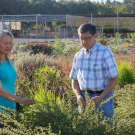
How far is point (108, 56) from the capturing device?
8.10 feet

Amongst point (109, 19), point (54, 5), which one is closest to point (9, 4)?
point (54, 5)

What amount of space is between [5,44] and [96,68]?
98 cm

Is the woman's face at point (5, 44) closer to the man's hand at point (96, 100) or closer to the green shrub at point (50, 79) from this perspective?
the man's hand at point (96, 100)

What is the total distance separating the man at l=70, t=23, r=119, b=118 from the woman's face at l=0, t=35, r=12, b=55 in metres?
0.76

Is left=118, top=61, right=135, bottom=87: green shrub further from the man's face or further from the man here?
the man's face

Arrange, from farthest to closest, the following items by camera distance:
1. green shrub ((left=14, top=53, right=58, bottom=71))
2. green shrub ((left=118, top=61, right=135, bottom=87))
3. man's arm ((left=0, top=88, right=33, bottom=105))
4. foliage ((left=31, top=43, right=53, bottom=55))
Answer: foliage ((left=31, top=43, right=53, bottom=55)), green shrub ((left=14, top=53, right=58, bottom=71)), green shrub ((left=118, top=61, right=135, bottom=87)), man's arm ((left=0, top=88, right=33, bottom=105))

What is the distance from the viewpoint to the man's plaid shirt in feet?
8.11

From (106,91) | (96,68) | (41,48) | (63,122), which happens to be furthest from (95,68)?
(41,48)

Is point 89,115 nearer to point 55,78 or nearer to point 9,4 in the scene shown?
point 55,78

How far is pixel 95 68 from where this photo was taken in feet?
8.26

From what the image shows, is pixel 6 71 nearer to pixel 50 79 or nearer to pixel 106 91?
pixel 106 91

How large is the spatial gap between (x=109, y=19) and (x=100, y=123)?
3260 centimetres

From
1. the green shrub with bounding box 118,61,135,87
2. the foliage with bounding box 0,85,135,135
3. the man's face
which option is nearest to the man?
the man's face

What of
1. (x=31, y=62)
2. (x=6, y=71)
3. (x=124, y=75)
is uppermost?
(x=6, y=71)
